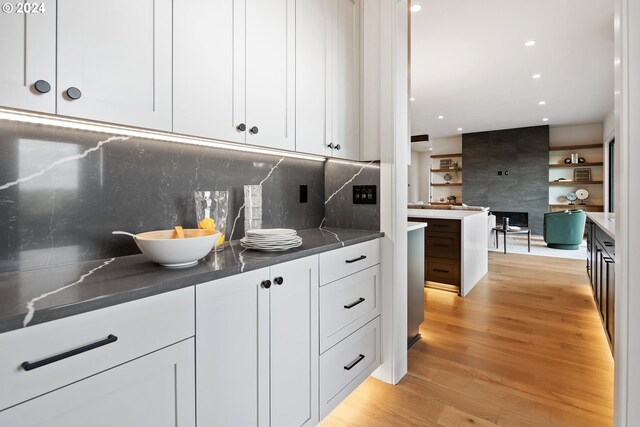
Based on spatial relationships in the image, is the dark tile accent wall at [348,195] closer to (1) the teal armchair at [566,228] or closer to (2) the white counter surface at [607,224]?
(2) the white counter surface at [607,224]

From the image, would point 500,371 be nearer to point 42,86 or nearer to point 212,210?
point 212,210

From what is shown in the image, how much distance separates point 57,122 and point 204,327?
88cm

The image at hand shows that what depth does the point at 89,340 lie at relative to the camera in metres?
0.76

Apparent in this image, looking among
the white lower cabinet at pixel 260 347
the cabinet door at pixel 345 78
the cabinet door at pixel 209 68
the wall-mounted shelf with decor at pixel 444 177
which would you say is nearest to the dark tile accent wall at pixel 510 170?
the wall-mounted shelf with decor at pixel 444 177

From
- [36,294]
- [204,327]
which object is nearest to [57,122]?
[36,294]

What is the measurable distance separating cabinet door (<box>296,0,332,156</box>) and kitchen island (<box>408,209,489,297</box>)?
244 cm

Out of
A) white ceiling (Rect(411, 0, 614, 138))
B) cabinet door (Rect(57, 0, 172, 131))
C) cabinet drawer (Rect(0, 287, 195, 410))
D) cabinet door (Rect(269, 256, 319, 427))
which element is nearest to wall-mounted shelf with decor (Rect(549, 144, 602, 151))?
white ceiling (Rect(411, 0, 614, 138))

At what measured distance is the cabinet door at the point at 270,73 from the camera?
4.72 feet

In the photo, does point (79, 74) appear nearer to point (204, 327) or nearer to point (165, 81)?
point (165, 81)

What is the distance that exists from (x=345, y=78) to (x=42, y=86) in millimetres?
1522

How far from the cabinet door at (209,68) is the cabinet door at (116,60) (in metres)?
0.04

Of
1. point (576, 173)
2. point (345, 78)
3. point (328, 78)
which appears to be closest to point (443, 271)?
point (345, 78)

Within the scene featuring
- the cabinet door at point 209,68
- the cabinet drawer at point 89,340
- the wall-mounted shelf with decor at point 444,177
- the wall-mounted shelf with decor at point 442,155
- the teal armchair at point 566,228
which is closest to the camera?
the cabinet drawer at point 89,340

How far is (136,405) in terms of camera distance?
853 millimetres
